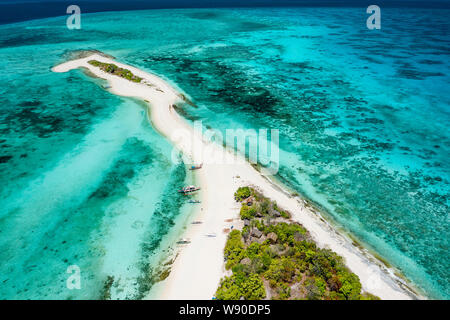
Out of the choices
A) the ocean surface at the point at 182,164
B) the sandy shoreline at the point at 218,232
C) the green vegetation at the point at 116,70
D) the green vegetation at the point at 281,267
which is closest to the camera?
the green vegetation at the point at 281,267

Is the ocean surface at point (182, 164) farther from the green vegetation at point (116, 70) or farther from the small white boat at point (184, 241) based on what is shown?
the green vegetation at point (116, 70)

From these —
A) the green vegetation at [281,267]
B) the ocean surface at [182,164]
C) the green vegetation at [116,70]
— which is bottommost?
the green vegetation at [281,267]

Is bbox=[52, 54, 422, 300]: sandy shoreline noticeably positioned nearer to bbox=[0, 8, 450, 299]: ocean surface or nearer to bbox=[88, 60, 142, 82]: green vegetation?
bbox=[0, 8, 450, 299]: ocean surface

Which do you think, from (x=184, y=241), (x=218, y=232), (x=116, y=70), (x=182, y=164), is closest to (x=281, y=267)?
(x=218, y=232)

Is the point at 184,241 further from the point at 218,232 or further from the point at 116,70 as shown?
the point at 116,70

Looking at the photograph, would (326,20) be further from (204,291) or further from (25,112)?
(204,291)

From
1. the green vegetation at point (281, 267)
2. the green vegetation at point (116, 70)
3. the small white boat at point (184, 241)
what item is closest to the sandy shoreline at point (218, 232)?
the small white boat at point (184, 241)

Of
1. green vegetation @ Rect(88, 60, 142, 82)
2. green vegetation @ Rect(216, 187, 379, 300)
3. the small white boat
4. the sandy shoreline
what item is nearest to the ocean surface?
the small white boat
